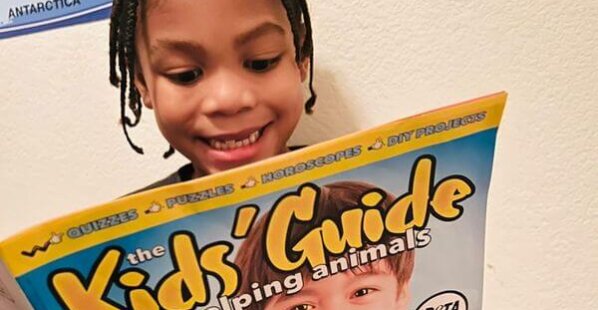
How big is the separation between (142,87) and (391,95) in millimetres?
188

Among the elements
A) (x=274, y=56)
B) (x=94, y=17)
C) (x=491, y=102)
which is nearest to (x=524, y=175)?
(x=491, y=102)

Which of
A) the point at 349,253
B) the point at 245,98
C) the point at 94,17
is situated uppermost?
the point at 94,17

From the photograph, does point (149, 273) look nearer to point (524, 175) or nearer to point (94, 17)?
point (94, 17)

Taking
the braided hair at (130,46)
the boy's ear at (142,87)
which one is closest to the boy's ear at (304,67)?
the braided hair at (130,46)

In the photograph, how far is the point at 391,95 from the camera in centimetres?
50

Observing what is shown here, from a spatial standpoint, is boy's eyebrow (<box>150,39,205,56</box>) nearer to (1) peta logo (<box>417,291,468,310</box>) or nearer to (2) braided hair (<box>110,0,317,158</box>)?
(2) braided hair (<box>110,0,317,158</box>)

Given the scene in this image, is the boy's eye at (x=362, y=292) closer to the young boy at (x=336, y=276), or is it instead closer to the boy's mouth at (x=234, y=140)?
the young boy at (x=336, y=276)

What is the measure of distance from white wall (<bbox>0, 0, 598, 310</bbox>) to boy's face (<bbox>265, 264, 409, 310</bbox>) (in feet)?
0.39

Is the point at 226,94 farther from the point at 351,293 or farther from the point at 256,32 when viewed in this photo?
the point at 351,293

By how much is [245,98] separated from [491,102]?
0.53 feet

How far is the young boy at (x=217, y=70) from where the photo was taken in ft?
1.33

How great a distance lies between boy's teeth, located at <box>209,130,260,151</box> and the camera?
43 centimetres

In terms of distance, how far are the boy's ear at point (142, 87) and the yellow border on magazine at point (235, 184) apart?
0.27 feet

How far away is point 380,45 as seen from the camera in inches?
19.3
